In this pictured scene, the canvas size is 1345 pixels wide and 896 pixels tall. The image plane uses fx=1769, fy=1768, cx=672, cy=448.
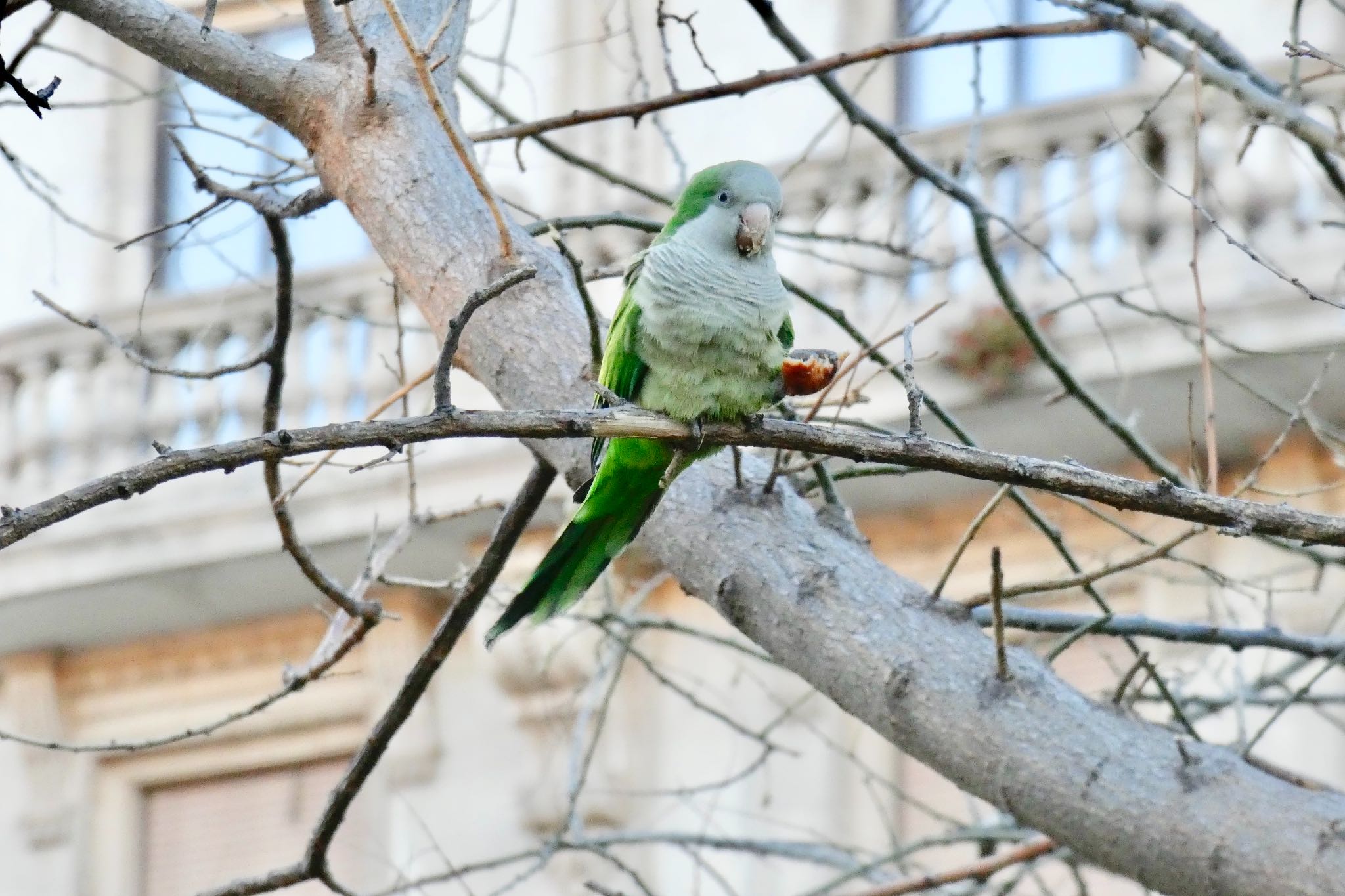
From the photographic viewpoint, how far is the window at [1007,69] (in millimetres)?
7230

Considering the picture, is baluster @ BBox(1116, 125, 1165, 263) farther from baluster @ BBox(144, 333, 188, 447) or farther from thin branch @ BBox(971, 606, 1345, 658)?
baluster @ BBox(144, 333, 188, 447)

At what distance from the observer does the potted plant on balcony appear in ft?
20.7

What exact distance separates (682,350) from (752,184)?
37 cm

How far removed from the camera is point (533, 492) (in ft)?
11.1

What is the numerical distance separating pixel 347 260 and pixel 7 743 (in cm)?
262

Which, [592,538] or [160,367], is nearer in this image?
[592,538]

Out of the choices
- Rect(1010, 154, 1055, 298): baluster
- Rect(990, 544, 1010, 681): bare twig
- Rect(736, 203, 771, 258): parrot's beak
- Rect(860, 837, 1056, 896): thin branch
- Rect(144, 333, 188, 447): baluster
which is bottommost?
Rect(860, 837, 1056, 896): thin branch

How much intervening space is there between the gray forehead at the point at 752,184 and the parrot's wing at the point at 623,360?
0.21 m

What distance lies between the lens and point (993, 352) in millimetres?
6336

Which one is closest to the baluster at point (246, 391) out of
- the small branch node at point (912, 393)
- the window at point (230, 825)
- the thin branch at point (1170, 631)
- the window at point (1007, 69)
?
the window at point (230, 825)

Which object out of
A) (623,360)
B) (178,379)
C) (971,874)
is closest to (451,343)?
(623,360)

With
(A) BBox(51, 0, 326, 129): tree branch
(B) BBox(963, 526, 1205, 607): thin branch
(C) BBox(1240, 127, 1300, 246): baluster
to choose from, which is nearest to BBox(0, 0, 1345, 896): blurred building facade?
(C) BBox(1240, 127, 1300, 246): baluster

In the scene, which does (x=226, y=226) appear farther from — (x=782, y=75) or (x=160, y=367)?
(x=782, y=75)

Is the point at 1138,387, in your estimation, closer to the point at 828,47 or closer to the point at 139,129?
the point at 828,47
